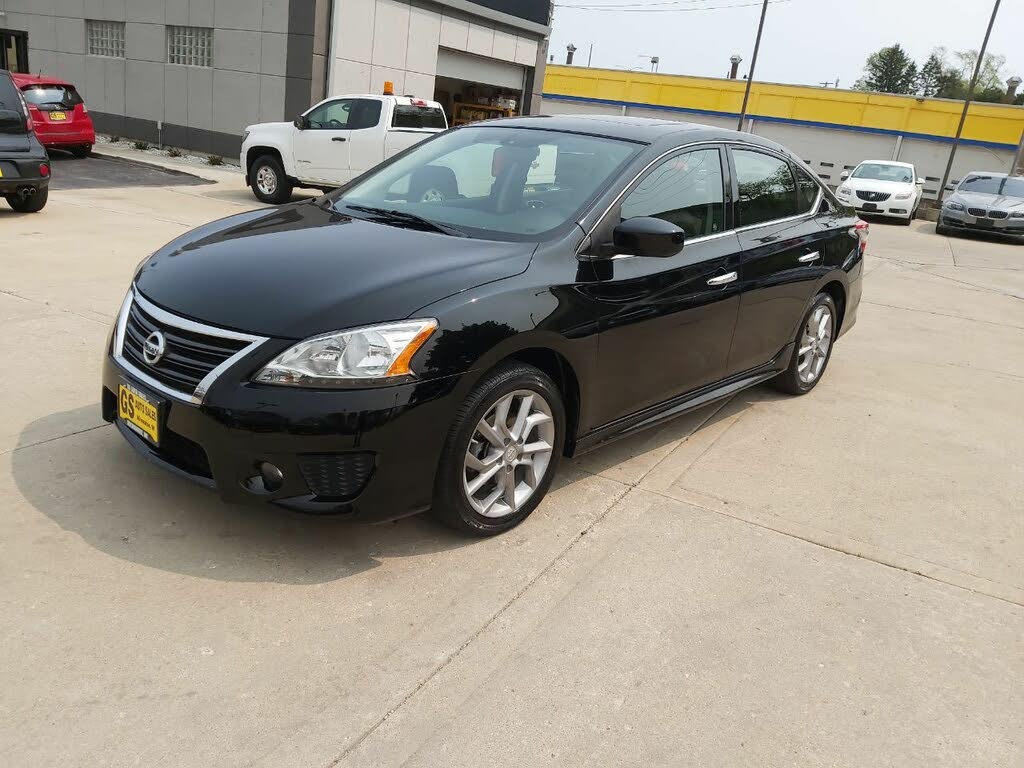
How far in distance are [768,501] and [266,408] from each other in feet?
7.96

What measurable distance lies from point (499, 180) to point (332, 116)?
9712mm

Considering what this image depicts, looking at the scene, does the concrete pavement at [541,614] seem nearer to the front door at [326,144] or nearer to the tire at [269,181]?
the front door at [326,144]

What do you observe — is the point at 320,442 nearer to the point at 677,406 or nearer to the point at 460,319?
the point at 460,319

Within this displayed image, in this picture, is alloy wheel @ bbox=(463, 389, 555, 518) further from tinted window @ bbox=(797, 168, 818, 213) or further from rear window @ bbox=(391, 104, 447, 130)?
rear window @ bbox=(391, 104, 447, 130)

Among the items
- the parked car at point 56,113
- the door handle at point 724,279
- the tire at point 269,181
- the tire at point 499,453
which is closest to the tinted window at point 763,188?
the door handle at point 724,279

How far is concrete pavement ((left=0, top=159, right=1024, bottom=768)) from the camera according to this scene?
95.9 inches

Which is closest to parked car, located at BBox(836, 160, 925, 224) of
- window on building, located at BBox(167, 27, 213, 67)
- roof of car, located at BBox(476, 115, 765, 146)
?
window on building, located at BBox(167, 27, 213, 67)

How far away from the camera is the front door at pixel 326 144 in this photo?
1289cm

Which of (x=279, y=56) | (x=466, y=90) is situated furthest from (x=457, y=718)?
(x=466, y=90)

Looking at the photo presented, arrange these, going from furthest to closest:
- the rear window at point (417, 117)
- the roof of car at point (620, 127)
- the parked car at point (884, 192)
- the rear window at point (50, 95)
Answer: the parked car at point (884, 192), the rear window at point (50, 95), the rear window at point (417, 117), the roof of car at point (620, 127)

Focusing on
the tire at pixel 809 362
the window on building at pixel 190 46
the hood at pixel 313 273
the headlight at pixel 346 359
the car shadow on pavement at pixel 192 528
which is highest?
the window on building at pixel 190 46

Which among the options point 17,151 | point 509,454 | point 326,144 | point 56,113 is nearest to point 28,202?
point 17,151

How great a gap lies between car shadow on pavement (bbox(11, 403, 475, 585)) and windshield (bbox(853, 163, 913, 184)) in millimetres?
21400

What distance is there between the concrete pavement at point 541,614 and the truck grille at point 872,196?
700 inches
